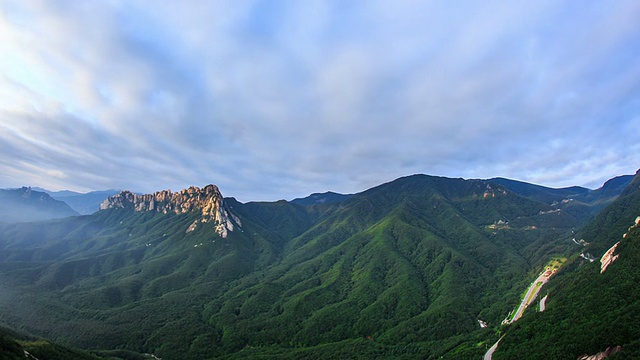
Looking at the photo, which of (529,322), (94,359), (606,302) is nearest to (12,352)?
(94,359)

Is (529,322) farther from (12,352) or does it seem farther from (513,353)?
(12,352)

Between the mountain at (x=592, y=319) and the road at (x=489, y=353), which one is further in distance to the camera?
the road at (x=489, y=353)

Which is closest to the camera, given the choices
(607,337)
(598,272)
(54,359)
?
(607,337)

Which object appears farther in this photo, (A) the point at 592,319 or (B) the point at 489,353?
(B) the point at 489,353

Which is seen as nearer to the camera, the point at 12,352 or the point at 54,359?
the point at 12,352

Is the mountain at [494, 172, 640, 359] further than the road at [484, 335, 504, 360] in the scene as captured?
No

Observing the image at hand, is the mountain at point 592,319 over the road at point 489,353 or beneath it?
over

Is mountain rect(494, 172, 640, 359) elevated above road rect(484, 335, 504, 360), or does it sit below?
above

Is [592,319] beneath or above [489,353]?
above
